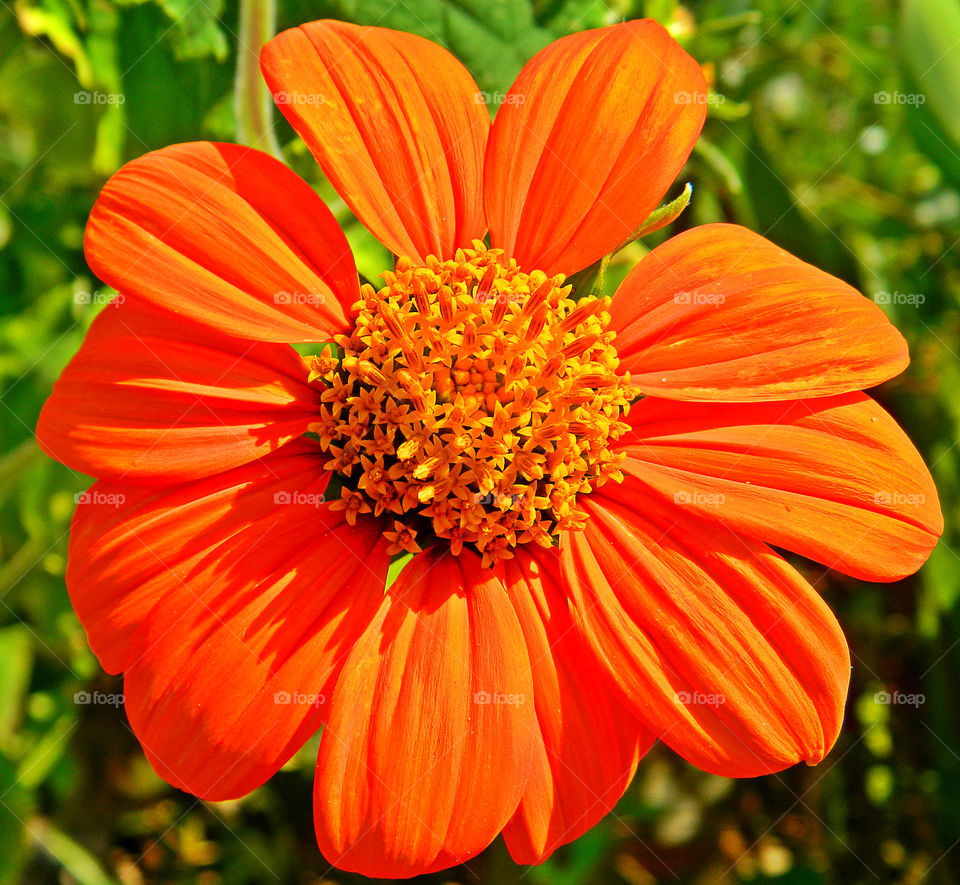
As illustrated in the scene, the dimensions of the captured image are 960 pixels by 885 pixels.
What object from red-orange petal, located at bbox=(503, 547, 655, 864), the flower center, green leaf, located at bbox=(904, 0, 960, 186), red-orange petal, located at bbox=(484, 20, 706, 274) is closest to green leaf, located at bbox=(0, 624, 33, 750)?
the flower center

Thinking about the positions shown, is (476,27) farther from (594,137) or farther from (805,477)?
(805,477)

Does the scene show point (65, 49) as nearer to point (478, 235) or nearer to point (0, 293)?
point (0, 293)

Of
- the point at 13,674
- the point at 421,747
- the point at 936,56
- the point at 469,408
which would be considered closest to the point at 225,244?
the point at 469,408

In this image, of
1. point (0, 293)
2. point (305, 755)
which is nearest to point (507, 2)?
point (0, 293)

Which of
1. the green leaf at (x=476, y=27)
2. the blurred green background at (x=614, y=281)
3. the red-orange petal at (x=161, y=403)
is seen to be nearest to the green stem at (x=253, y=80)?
the blurred green background at (x=614, y=281)

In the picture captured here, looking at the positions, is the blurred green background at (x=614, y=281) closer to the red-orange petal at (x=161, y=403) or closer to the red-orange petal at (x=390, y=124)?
the red-orange petal at (x=390, y=124)

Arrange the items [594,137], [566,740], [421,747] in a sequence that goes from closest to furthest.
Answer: [421,747] < [566,740] < [594,137]

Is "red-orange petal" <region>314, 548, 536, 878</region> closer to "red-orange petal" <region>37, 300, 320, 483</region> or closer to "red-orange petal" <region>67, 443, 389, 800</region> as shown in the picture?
"red-orange petal" <region>67, 443, 389, 800</region>
